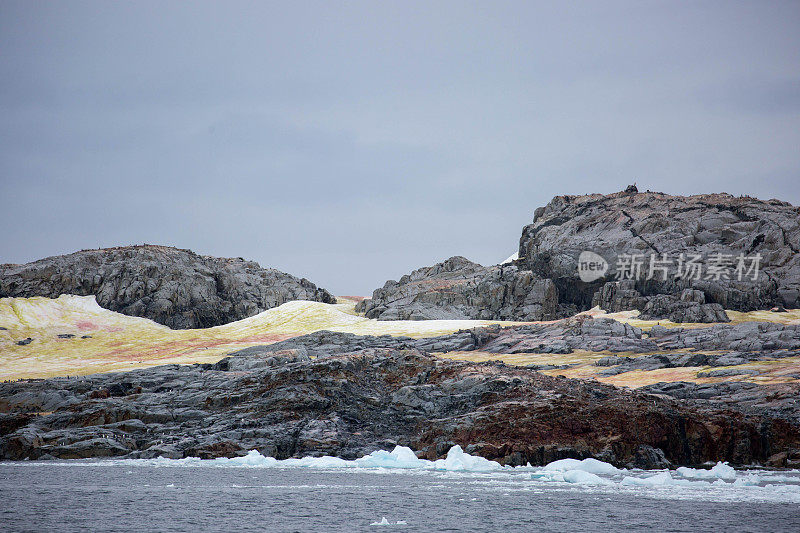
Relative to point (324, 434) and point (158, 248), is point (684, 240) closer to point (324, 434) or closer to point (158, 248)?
point (324, 434)

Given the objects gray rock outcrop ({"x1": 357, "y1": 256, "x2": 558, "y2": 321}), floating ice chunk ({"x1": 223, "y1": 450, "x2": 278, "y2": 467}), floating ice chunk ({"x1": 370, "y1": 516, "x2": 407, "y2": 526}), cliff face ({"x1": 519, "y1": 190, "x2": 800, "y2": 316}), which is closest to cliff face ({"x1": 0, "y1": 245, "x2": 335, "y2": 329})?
gray rock outcrop ({"x1": 357, "y1": 256, "x2": 558, "y2": 321})

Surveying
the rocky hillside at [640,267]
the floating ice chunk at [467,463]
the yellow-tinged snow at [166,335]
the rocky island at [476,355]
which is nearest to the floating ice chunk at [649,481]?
the rocky island at [476,355]

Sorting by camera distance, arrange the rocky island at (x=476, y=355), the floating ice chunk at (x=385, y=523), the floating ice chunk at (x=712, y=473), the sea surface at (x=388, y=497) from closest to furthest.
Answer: the floating ice chunk at (x=385, y=523) < the sea surface at (x=388, y=497) < the floating ice chunk at (x=712, y=473) < the rocky island at (x=476, y=355)

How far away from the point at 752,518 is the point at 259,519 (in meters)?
19.6

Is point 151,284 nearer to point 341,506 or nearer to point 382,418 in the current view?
point 382,418

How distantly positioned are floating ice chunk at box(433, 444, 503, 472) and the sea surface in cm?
9

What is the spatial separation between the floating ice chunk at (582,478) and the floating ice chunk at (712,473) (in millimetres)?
6038

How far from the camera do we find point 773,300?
100 metres

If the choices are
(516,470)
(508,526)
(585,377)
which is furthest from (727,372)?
(508,526)

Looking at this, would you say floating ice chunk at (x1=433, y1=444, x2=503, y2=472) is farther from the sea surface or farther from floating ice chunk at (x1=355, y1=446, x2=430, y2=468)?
floating ice chunk at (x1=355, y1=446, x2=430, y2=468)

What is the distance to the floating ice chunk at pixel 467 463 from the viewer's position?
42.7 meters

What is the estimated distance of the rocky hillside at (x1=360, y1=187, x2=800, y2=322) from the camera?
10075cm

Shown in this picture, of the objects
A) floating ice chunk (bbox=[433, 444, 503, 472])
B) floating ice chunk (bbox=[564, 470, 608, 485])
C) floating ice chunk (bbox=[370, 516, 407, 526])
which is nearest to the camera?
floating ice chunk (bbox=[370, 516, 407, 526])

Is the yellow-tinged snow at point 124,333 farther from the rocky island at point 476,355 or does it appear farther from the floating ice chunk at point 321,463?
the floating ice chunk at point 321,463
